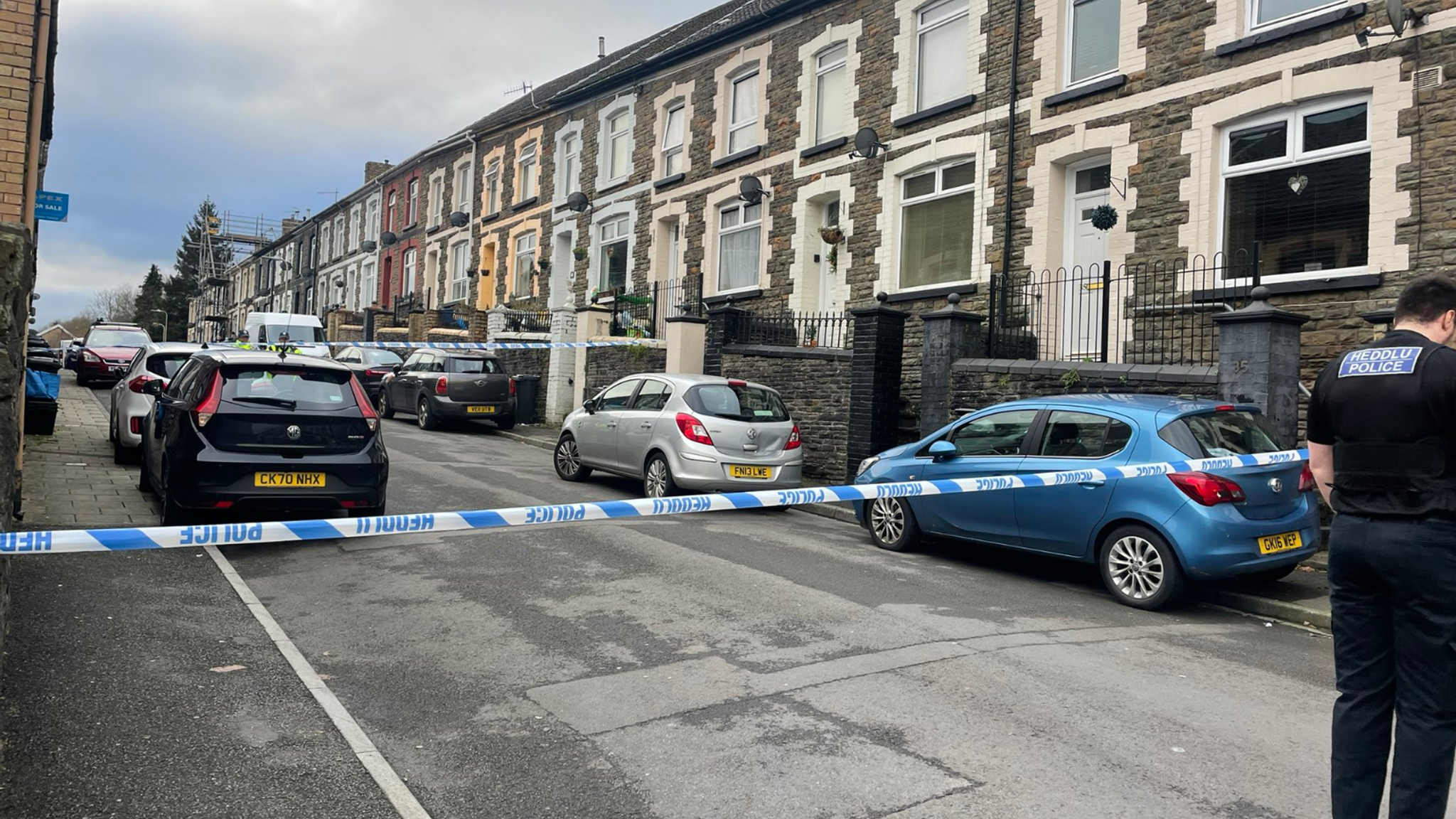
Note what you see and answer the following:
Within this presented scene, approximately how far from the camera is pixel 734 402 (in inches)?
482

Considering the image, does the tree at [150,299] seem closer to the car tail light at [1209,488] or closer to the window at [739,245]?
the window at [739,245]

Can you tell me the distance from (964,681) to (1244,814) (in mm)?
1673

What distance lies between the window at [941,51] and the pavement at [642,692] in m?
10.5

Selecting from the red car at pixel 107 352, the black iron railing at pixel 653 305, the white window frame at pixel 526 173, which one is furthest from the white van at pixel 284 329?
the black iron railing at pixel 653 305

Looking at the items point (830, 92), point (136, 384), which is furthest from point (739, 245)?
point (136, 384)

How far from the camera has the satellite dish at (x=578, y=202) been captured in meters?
26.4

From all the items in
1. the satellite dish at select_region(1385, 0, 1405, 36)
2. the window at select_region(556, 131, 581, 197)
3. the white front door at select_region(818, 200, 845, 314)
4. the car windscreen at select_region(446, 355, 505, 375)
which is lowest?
the car windscreen at select_region(446, 355, 505, 375)

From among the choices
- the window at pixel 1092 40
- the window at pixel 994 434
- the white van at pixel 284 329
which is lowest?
the window at pixel 994 434

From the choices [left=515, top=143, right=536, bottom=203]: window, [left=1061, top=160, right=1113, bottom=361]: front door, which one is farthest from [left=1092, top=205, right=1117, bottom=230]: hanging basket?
[left=515, top=143, right=536, bottom=203]: window

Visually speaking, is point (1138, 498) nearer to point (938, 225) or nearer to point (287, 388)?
point (287, 388)

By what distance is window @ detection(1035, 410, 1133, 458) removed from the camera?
812 cm

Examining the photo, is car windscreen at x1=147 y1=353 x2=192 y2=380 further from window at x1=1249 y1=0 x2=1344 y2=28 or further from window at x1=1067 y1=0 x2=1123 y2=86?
window at x1=1249 y1=0 x2=1344 y2=28

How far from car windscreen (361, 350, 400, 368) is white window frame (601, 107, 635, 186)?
22.0ft

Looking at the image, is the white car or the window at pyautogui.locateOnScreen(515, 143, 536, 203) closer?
the white car
